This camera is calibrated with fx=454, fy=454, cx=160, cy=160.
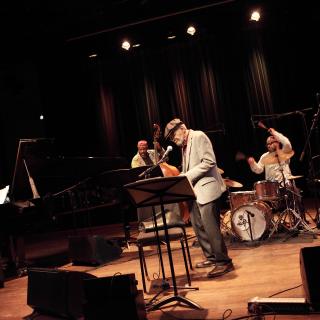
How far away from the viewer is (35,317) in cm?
396

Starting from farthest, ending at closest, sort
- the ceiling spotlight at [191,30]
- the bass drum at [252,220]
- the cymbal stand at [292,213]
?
1. the ceiling spotlight at [191,30]
2. the cymbal stand at [292,213]
3. the bass drum at [252,220]

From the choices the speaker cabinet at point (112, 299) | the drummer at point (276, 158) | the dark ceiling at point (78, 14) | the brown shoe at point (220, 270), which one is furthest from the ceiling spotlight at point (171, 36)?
the speaker cabinet at point (112, 299)

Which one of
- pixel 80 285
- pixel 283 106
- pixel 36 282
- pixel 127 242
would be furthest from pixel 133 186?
pixel 283 106

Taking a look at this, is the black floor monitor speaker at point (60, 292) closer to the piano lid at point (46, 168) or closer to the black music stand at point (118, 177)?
the piano lid at point (46, 168)

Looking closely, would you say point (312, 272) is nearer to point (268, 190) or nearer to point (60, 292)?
point (60, 292)

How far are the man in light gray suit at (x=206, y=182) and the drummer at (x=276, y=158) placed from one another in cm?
186

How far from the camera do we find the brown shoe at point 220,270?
455 cm

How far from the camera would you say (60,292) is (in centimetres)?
358

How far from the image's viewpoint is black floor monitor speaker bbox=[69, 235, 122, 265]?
6.12 metres

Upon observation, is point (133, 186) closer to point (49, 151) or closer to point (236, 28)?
point (49, 151)

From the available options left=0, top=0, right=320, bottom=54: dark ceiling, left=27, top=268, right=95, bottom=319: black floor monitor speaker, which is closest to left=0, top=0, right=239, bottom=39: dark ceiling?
left=0, top=0, right=320, bottom=54: dark ceiling

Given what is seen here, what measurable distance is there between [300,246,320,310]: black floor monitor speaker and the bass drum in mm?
3052

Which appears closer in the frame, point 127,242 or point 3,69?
point 127,242

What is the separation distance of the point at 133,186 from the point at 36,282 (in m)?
1.21
